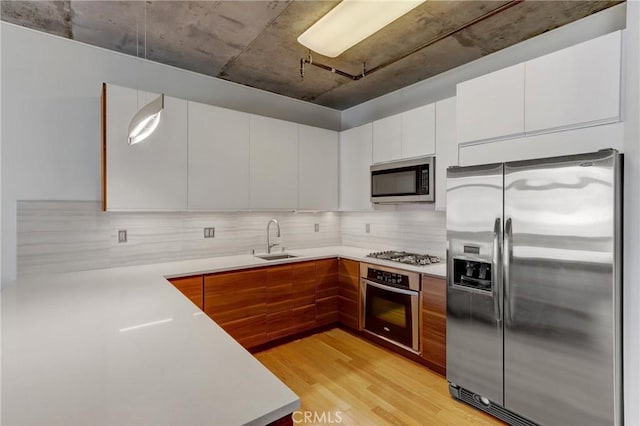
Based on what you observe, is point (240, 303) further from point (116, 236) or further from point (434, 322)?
point (434, 322)

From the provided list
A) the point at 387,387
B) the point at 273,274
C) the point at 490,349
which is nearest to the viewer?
the point at 490,349

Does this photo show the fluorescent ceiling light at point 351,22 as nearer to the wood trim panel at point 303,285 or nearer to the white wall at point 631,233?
the white wall at point 631,233

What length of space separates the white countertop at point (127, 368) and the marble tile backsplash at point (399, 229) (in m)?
2.35

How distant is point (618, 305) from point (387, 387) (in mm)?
1519

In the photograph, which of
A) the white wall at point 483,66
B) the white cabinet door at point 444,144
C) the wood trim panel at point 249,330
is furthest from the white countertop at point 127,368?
the white wall at point 483,66

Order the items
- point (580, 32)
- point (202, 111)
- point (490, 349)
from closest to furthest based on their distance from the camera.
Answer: point (490, 349) < point (580, 32) < point (202, 111)

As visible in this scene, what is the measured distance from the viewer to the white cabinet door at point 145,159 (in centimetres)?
235

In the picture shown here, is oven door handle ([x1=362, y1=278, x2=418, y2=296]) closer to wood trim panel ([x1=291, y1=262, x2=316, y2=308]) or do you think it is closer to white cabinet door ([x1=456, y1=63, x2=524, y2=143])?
wood trim panel ([x1=291, y1=262, x2=316, y2=308])

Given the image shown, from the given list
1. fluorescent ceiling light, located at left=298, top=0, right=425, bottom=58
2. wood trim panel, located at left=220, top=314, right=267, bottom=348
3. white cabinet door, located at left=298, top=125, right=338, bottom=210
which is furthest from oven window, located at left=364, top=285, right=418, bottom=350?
fluorescent ceiling light, located at left=298, top=0, right=425, bottom=58

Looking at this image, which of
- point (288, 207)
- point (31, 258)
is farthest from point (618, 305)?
point (31, 258)

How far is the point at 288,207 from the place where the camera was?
10.9ft

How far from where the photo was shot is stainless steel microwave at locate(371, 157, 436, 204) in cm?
277

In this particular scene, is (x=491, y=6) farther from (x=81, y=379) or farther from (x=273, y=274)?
(x=81, y=379)

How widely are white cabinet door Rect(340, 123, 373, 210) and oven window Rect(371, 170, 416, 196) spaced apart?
13 cm
